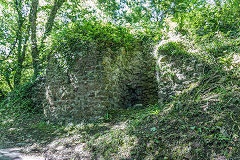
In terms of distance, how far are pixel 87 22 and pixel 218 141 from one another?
485cm

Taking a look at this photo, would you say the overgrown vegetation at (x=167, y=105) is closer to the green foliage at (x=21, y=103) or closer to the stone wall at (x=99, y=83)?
the green foliage at (x=21, y=103)

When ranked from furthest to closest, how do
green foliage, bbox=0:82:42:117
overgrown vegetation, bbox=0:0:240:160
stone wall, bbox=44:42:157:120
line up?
green foliage, bbox=0:82:42:117, stone wall, bbox=44:42:157:120, overgrown vegetation, bbox=0:0:240:160

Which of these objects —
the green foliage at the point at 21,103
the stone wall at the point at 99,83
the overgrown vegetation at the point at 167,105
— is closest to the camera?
the overgrown vegetation at the point at 167,105

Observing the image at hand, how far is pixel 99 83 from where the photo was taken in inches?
192

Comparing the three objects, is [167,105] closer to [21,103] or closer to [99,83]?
[99,83]

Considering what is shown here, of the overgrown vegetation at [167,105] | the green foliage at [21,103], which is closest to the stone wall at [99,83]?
the overgrown vegetation at [167,105]

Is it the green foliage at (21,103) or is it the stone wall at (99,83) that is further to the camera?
the green foliage at (21,103)

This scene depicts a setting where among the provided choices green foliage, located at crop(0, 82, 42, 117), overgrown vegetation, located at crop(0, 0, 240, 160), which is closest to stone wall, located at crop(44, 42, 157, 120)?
overgrown vegetation, located at crop(0, 0, 240, 160)

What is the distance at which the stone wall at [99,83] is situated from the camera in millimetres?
4857

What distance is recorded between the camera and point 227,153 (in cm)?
195

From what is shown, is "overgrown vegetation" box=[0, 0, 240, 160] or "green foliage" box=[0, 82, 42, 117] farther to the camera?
"green foliage" box=[0, 82, 42, 117]

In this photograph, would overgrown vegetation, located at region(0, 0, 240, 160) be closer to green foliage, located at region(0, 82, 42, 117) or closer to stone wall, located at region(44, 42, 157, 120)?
green foliage, located at region(0, 82, 42, 117)

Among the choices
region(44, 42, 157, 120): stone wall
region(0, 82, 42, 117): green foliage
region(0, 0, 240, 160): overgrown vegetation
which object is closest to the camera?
region(0, 0, 240, 160): overgrown vegetation

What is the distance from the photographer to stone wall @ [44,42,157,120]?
486cm
